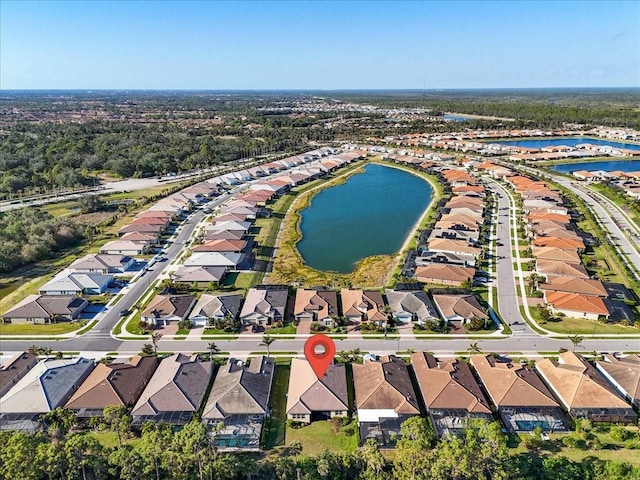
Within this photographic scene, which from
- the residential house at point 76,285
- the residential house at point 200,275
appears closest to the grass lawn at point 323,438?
the residential house at point 200,275

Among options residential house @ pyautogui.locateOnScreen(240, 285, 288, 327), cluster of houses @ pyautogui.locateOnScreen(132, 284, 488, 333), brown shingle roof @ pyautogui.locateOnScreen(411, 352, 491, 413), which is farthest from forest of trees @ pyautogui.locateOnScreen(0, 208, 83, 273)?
brown shingle roof @ pyautogui.locateOnScreen(411, 352, 491, 413)

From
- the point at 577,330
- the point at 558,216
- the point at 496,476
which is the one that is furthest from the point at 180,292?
the point at 558,216

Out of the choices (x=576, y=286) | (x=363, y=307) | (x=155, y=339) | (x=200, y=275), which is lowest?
(x=155, y=339)

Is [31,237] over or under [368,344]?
over

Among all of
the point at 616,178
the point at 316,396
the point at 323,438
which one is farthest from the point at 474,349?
the point at 616,178

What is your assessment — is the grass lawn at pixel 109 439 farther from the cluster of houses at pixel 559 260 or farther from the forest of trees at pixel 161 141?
the forest of trees at pixel 161 141

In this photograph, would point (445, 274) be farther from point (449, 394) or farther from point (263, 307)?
point (263, 307)
